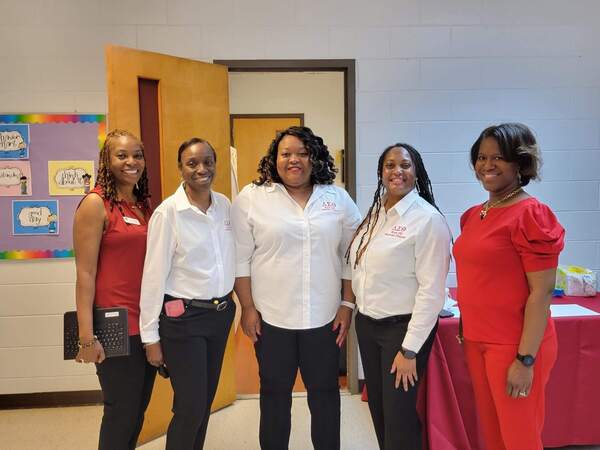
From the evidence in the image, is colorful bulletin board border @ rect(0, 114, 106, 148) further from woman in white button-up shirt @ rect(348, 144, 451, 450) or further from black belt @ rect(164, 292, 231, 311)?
woman in white button-up shirt @ rect(348, 144, 451, 450)

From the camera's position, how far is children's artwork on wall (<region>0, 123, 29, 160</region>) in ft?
8.39

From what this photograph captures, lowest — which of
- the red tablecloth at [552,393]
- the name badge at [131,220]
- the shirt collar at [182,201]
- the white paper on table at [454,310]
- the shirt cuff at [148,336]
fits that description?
the red tablecloth at [552,393]

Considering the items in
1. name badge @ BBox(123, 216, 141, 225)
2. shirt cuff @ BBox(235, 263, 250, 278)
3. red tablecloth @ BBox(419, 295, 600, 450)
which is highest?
name badge @ BBox(123, 216, 141, 225)

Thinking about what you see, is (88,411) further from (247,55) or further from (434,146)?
(434,146)

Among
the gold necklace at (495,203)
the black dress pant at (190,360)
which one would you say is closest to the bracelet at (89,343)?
the black dress pant at (190,360)

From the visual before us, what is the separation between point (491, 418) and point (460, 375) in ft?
1.57

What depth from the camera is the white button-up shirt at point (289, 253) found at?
1659 mm

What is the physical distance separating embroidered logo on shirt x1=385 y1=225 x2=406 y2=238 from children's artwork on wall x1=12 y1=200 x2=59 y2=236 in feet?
6.92

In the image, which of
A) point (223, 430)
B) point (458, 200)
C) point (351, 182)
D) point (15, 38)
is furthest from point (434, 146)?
point (15, 38)

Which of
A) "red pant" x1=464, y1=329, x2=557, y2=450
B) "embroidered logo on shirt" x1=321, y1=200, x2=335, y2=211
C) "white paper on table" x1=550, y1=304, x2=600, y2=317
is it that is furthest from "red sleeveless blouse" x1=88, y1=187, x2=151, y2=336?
"white paper on table" x1=550, y1=304, x2=600, y2=317

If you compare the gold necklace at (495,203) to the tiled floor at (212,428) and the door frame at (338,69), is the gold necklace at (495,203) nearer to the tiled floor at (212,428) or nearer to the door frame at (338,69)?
the door frame at (338,69)

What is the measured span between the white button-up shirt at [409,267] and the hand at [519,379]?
28cm

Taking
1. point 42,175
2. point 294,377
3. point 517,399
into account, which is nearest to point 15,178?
point 42,175

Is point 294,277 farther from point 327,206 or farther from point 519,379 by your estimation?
point 519,379
